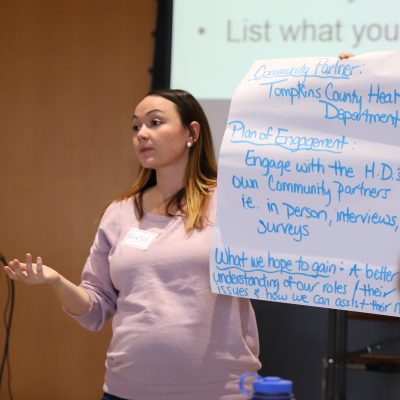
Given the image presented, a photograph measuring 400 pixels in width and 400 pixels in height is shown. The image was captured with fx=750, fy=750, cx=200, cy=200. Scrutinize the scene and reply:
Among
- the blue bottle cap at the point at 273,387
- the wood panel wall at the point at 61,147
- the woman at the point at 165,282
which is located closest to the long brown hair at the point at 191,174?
the woman at the point at 165,282

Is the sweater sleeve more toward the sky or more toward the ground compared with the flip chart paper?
more toward the ground

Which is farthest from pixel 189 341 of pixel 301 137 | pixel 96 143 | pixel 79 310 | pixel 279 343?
pixel 96 143

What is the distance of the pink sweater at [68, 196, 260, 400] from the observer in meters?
1.87

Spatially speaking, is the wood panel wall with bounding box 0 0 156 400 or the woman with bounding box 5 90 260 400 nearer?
the woman with bounding box 5 90 260 400

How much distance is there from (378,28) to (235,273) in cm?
180

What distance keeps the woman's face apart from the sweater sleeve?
19 cm

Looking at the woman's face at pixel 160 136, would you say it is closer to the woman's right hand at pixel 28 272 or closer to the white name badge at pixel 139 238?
the white name badge at pixel 139 238

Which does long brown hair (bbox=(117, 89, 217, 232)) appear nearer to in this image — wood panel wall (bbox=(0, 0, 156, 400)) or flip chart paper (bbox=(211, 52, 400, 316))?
flip chart paper (bbox=(211, 52, 400, 316))

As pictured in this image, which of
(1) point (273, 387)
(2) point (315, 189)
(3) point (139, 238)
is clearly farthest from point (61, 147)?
(1) point (273, 387)

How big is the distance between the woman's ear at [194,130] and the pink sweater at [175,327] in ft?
0.87

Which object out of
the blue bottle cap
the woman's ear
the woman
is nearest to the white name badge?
the woman

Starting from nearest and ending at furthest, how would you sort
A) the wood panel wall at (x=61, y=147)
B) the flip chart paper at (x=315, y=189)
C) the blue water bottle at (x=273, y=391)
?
1. the blue water bottle at (x=273, y=391)
2. the flip chart paper at (x=315, y=189)
3. the wood panel wall at (x=61, y=147)

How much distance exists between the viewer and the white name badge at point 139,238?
6.48 feet

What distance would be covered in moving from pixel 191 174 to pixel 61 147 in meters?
2.04
